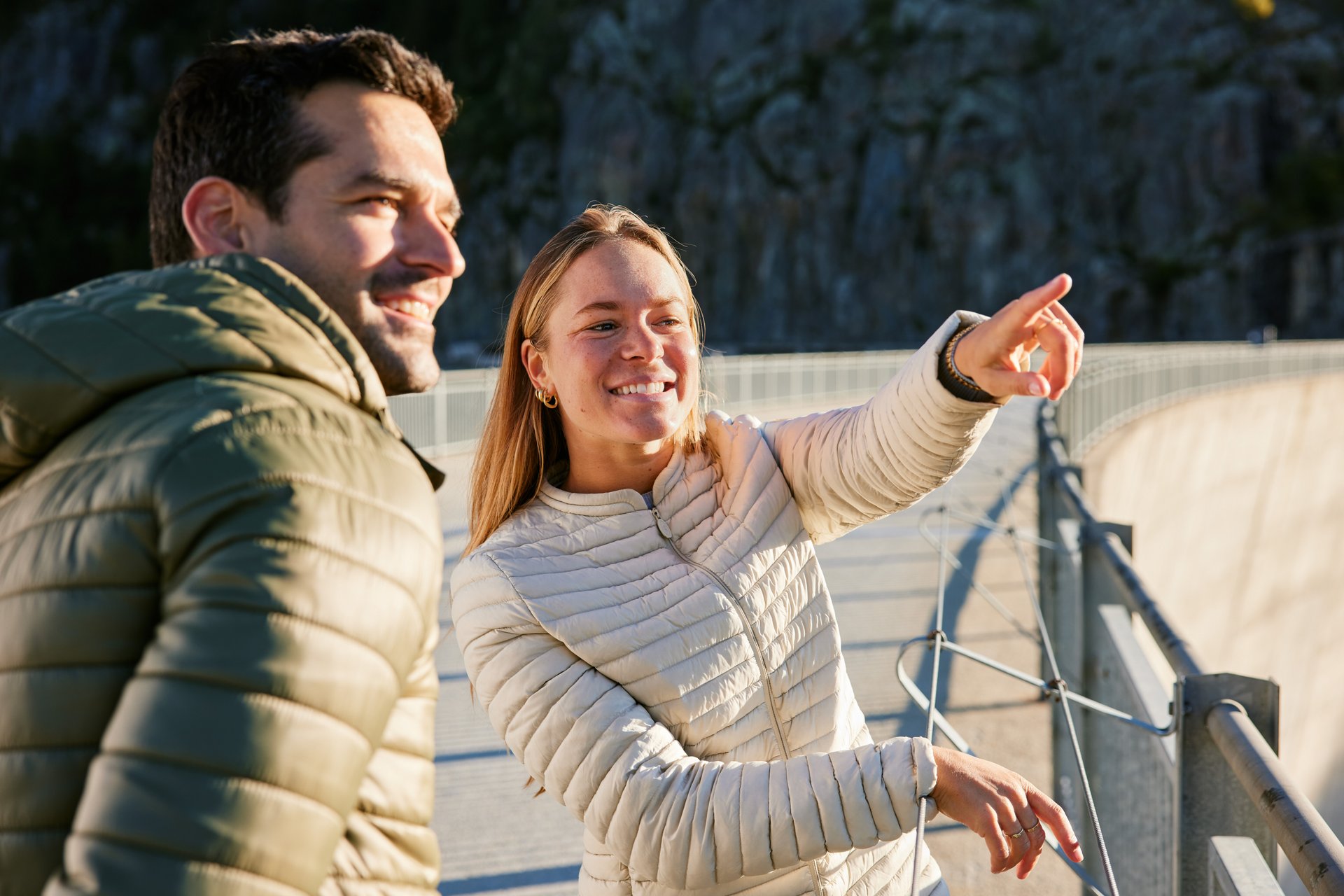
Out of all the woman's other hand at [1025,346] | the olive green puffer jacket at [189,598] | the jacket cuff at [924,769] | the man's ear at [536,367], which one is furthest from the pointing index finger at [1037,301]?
the olive green puffer jacket at [189,598]

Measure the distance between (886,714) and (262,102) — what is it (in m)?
3.72

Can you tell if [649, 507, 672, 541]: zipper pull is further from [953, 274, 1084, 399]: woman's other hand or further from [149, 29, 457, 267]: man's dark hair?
[149, 29, 457, 267]: man's dark hair

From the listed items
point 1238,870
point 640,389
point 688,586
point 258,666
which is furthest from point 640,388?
point 1238,870

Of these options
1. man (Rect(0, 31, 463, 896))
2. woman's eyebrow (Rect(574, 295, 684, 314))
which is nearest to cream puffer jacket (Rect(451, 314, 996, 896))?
woman's eyebrow (Rect(574, 295, 684, 314))

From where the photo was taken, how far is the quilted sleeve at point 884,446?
1963mm

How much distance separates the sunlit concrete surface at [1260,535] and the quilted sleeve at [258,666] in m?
10.1

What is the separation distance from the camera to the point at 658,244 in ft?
6.79

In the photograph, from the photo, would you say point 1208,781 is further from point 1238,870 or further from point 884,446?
point 884,446

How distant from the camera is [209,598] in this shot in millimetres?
968

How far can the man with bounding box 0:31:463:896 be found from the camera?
0.94m

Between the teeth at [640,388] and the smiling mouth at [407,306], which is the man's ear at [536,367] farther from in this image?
the smiling mouth at [407,306]

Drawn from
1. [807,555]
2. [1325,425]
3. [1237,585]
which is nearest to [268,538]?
[807,555]

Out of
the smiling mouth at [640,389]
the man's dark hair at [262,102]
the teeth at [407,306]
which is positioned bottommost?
the smiling mouth at [640,389]

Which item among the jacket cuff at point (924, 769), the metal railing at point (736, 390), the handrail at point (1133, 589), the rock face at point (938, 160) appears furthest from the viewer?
the rock face at point (938, 160)
